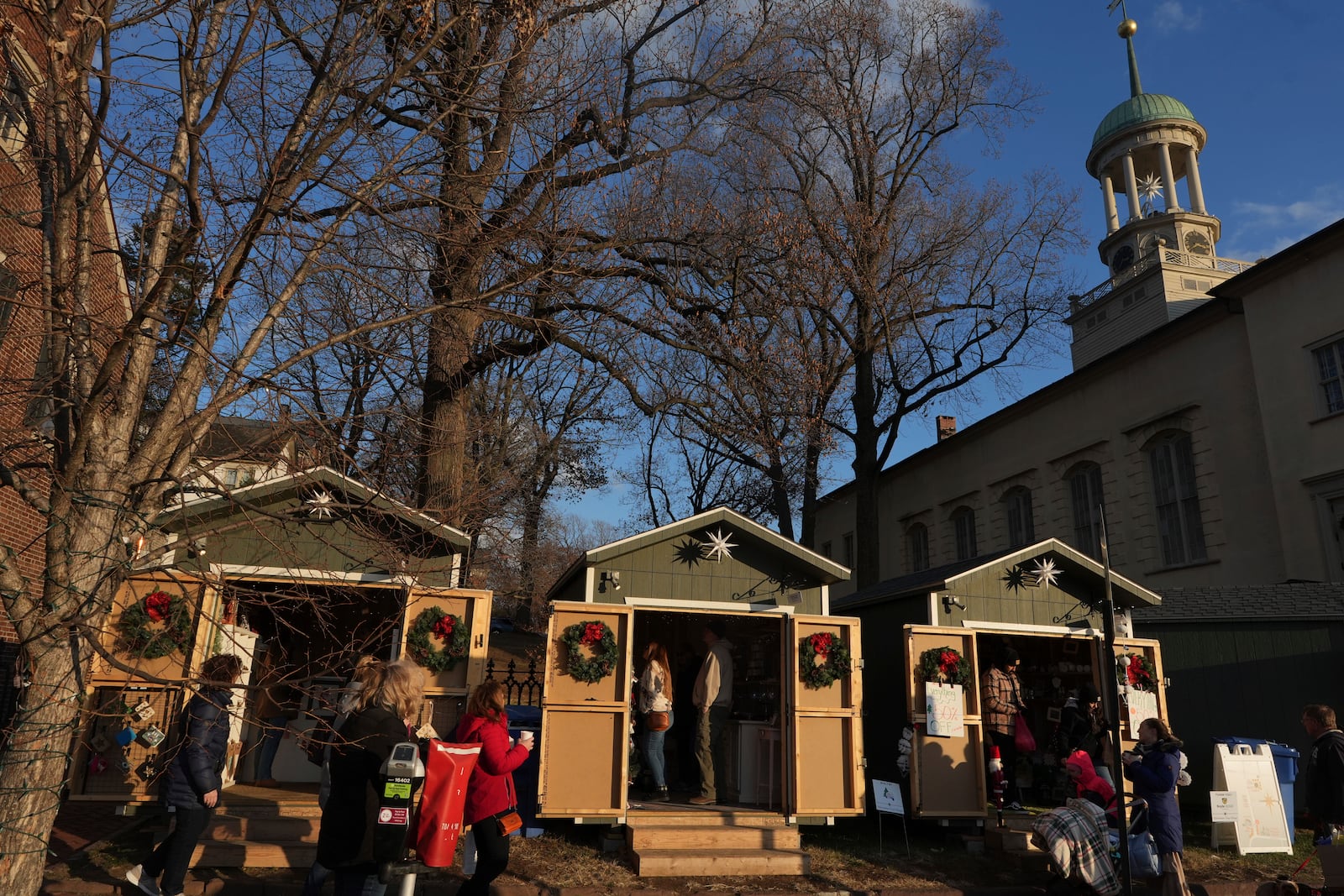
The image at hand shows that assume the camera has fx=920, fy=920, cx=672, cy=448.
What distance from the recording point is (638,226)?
43.0 feet

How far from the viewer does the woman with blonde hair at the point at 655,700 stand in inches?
458

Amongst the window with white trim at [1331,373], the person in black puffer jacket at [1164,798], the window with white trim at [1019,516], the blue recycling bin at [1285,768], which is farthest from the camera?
the window with white trim at [1019,516]

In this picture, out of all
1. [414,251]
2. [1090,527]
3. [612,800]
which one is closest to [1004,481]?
[1090,527]

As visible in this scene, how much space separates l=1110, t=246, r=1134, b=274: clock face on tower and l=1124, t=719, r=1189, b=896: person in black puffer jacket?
33.5 metres

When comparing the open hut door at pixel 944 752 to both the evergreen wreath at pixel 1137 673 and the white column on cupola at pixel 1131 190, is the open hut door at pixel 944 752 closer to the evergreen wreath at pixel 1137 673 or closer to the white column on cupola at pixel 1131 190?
the evergreen wreath at pixel 1137 673

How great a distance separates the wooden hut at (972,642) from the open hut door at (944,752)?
1 centimetres

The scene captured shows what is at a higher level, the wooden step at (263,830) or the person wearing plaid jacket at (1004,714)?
the person wearing plaid jacket at (1004,714)

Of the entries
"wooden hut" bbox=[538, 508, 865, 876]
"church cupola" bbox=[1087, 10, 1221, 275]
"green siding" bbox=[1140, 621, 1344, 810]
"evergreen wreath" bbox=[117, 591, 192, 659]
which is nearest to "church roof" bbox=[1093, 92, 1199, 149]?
"church cupola" bbox=[1087, 10, 1221, 275]

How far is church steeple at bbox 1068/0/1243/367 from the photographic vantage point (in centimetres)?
3338

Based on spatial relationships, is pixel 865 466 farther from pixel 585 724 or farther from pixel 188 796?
pixel 188 796

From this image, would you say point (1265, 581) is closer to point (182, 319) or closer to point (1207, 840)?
point (1207, 840)

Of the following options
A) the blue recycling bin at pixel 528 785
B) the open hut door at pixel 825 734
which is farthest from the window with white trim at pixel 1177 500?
the blue recycling bin at pixel 528 785

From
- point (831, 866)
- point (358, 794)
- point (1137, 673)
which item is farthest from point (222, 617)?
point (1137, 673)

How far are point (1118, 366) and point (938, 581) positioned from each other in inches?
575
